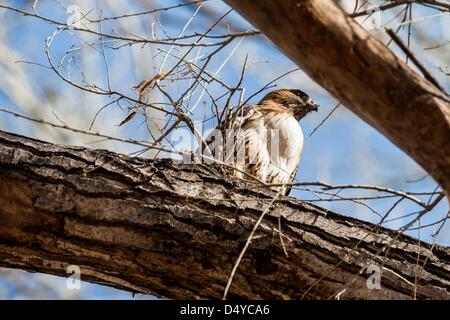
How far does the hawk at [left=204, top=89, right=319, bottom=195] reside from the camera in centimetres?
511

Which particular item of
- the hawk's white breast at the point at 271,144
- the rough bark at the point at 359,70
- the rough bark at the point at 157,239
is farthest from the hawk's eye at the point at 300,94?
the rough bark at the point at 359,70

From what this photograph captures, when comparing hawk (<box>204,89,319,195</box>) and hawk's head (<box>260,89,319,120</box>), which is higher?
hawk's head (<box>260,89,319,120</box>)

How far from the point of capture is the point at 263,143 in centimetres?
565

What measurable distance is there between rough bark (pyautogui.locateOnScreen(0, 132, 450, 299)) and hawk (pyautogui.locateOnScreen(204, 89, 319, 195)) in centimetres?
139

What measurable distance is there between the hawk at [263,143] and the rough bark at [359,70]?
247 centimetres

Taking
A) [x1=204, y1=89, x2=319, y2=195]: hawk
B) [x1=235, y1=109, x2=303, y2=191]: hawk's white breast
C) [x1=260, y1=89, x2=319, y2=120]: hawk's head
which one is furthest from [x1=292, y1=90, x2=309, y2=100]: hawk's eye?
[x1=235, y1=109, x2=303, y2=191]: hawk's white breast

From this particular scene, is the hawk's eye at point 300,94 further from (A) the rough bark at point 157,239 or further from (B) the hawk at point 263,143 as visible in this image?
(A) the rough bark at point 157,239

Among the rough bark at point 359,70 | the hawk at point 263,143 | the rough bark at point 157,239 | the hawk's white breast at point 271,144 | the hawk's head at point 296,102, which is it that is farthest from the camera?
the hawk's head at point 296,102

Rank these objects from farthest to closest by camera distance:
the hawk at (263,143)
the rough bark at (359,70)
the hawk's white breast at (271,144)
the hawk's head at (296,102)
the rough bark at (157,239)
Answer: the hawk's head at (296,102)
the hawk's white breast at (271,144)
the hawk at (263,143)
the rough bark at (157,239)
the rough bark at (359,70)

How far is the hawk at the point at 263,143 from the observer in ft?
16.8

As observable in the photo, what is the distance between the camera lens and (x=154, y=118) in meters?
3.99

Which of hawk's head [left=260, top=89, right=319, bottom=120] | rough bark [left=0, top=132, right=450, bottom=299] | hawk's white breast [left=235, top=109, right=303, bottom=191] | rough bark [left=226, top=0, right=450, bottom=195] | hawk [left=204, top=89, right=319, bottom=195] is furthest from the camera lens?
hawk's head [left=260, top=89, right=319, bottom=120]

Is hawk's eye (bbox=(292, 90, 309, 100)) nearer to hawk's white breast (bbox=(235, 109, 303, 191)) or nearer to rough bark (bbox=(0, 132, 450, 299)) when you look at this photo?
hawk's white breast (bbox=(235, 109, 303, 191))

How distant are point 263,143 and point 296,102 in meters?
1.18
